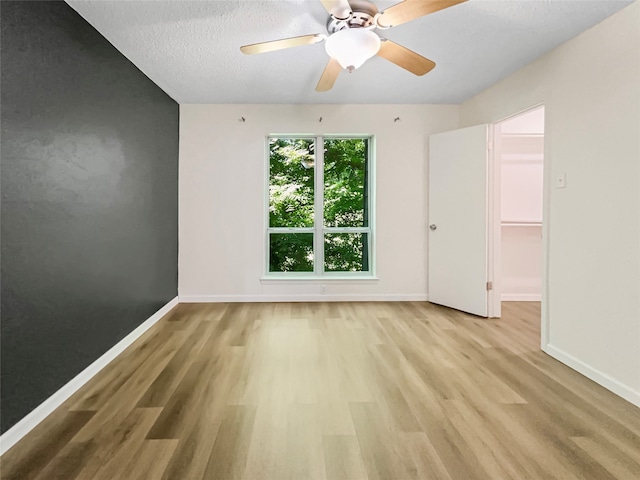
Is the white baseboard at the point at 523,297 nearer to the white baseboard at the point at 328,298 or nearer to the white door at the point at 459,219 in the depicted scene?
the white door at the point at 459,219

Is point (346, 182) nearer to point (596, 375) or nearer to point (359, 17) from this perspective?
point (359, 17)

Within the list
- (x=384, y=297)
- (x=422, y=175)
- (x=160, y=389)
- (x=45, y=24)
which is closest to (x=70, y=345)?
(x=160, y=389)

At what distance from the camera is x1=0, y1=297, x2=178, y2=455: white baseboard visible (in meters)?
1.64

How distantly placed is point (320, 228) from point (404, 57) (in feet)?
7.89

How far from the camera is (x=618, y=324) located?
216 cm

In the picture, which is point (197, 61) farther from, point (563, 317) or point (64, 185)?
point (563, 317)

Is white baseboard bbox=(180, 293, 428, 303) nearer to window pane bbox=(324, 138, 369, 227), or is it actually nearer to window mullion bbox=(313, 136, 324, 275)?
window mullion bbox=(313, 136, 324, 275)

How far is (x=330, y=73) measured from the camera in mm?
2543

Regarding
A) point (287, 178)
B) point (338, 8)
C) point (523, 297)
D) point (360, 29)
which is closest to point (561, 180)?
point (360, 29)

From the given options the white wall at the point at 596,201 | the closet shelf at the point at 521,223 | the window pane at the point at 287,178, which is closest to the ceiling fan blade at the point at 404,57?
the white wall at the point at 596,201

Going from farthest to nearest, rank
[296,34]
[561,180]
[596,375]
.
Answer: [561,180], [296,34], [596,375]

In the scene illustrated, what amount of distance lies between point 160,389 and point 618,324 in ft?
9.49

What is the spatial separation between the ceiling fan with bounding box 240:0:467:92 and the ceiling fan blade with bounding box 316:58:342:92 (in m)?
0.07

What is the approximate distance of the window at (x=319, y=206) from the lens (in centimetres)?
438
